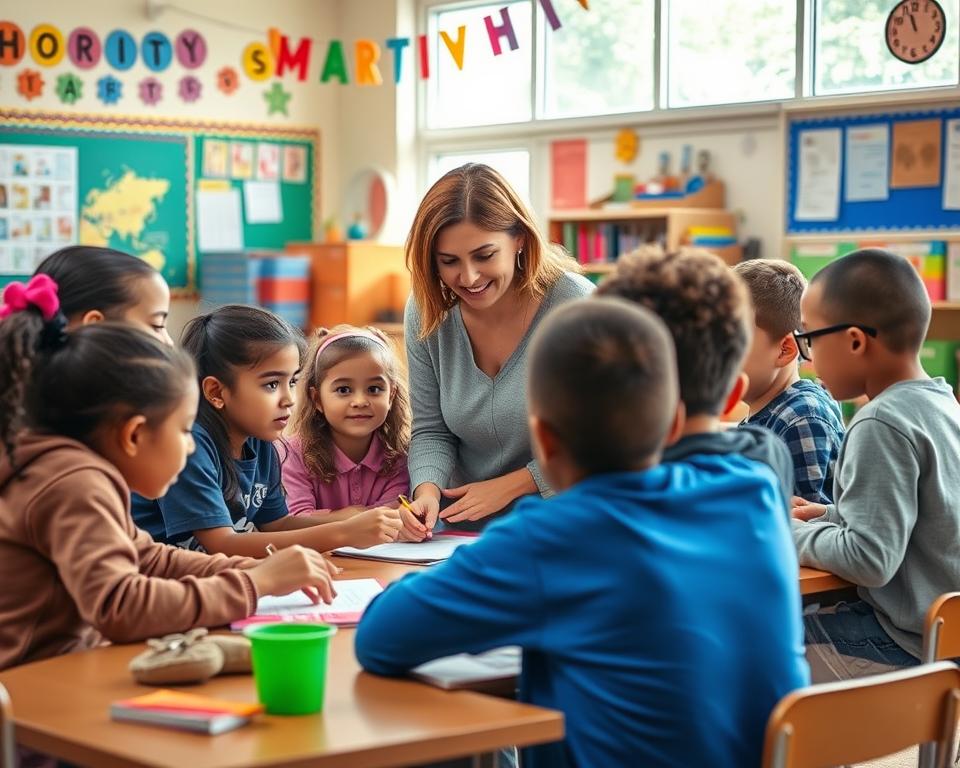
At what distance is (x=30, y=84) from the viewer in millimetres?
6070

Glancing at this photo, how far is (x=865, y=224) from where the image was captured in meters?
5.33

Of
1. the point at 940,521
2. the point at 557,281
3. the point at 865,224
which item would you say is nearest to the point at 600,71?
the point at 865,224

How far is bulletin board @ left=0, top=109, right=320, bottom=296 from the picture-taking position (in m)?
6.12

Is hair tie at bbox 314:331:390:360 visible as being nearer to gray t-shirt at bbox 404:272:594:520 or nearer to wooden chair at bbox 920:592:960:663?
gray t-shirt at bbox 404:272:594:520

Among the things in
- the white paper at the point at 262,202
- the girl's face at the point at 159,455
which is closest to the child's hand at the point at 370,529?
the girl's face at the point at 159,455

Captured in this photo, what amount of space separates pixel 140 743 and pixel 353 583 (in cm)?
71

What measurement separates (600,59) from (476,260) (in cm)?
409

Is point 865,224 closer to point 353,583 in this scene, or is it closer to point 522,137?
point 522,137

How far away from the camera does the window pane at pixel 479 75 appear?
659 centimetres

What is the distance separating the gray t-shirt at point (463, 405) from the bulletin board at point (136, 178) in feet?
13.2

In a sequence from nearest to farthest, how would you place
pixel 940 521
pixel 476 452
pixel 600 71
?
pixel 940 521, pixel 476 452, pixel 600 71

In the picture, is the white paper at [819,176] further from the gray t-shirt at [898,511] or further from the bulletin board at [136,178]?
the gray t-shirt at [898,511]

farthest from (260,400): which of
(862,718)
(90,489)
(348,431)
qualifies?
(862,718)

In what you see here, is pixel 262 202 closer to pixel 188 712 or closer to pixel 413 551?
pixel 413 551
